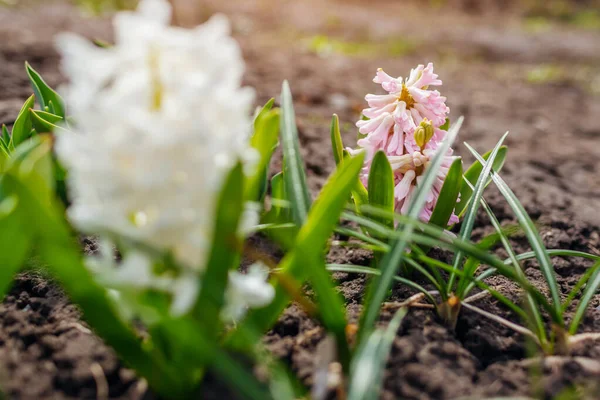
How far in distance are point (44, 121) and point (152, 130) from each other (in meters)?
0.74

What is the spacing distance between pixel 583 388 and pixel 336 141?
0.76 meters

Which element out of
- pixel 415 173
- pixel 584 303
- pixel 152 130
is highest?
pixel 152 130

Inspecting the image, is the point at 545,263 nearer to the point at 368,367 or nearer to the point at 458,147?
the point at 368,367

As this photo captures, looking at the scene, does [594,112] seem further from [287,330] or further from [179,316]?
[179,316]

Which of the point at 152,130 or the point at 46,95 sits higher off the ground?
the point at 152,130

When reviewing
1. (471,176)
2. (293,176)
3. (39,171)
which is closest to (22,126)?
(39,171)

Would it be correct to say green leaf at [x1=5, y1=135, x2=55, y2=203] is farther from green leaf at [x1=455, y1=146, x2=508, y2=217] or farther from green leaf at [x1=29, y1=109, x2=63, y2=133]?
green leaf at [x1=455, y1=146, x2=508, y2=217]

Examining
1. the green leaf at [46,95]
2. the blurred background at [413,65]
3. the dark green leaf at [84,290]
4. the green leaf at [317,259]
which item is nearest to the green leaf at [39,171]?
the dark green leaf at [84,290]

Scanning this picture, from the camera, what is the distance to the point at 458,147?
2.92 m

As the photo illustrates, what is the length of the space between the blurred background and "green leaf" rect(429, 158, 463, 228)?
78 centimetres

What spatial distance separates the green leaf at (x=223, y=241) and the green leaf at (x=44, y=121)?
73 cm

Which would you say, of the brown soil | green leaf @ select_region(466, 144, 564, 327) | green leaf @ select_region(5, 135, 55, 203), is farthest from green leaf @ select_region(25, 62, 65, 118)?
green leaf @ select_region(466, 144, 564, 327)

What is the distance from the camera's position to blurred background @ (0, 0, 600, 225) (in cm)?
263

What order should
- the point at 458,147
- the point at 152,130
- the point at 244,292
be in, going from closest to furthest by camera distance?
the point at 152,130
the point at 244,292
the point at 458,147
